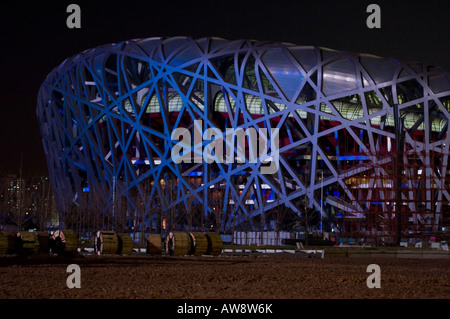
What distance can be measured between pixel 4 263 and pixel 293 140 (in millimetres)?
45808

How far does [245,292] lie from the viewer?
15.2 metres

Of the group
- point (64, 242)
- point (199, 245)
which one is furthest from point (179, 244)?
point (64, 242)

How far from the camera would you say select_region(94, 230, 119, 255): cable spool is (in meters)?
31.9

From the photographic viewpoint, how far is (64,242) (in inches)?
1277

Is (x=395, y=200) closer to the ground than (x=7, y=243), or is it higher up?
higher up

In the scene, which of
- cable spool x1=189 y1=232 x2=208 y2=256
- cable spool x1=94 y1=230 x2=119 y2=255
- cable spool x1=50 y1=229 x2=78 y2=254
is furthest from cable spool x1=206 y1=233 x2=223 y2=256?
Result: cable spool x1=50 y1=229 x2=78 y2=254

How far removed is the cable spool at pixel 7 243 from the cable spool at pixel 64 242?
2.06 meters

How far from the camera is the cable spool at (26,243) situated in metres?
31.4

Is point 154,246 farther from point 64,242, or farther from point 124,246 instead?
point 64,242

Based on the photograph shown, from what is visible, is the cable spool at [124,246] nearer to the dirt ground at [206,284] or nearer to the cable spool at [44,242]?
the cable spool at [44,242]

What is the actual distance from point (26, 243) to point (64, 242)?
5.83 ft

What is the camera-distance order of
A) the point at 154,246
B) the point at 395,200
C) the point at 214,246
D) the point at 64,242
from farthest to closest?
1. the point at 395,200
2. the point at 154,246
3. the point at 64,242
4. the point at 214,246

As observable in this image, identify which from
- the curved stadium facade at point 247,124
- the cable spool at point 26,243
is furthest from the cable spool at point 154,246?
the curved stadium facade at point 247,124

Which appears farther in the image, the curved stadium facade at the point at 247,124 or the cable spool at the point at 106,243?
the curved stadium facade at the point at 247,124
